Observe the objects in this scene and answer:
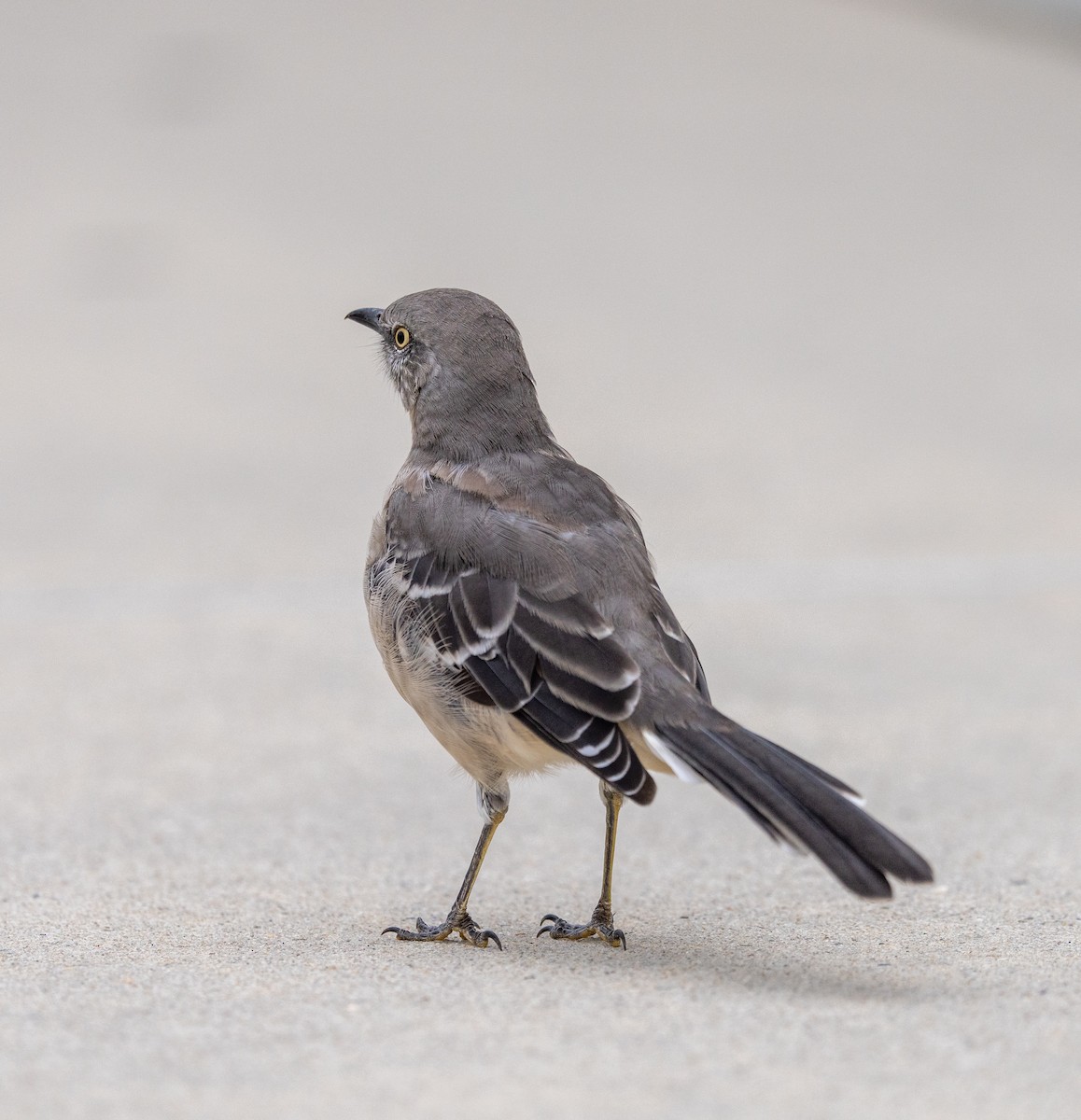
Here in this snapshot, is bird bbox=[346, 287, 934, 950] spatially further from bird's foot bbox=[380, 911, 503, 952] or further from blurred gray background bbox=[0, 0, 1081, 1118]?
blurred gray background bbox=[0, 0, 1081, 1118]

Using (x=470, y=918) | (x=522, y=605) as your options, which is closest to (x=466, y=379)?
(x=522, y=605)

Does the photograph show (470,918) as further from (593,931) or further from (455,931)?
(593,931)

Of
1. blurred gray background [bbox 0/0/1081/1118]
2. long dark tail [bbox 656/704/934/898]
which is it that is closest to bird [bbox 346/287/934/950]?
long dark tail [bbox 656/704/934/898]

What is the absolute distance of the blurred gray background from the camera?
3.30 metres

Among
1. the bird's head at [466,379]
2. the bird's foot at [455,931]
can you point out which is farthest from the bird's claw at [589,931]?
the bird's head at [466,379]

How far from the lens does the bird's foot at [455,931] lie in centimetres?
420

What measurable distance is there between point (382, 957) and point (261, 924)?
560mm

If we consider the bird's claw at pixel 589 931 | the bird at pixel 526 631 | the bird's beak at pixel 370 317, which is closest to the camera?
the bird at pixel 526 631

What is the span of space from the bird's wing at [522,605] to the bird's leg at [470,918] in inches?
17.0

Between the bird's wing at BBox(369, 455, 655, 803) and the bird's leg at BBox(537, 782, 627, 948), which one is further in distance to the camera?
the bird's leg at BBox(537, 782, 627, 948)

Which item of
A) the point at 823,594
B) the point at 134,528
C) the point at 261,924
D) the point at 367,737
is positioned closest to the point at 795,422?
the point at 823,594

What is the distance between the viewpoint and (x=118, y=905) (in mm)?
4527

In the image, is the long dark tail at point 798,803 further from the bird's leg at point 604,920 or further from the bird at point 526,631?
the bird's leg at point 604,920

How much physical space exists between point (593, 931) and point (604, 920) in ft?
0.14
